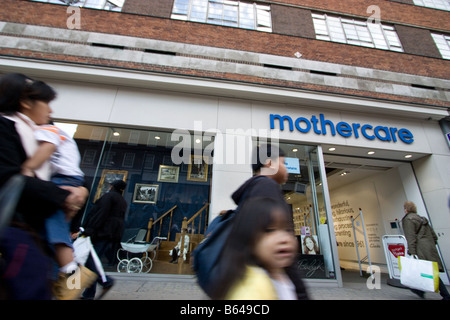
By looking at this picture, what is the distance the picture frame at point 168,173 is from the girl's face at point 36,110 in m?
4.71

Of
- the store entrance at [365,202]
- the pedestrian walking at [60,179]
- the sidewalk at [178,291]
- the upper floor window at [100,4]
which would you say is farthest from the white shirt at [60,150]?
the upper floor window at [100,4]

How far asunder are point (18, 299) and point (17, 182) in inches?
21.2

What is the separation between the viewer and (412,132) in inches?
291

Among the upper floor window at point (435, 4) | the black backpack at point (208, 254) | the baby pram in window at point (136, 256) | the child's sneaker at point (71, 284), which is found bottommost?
the baby pram in window at point (136, 256)

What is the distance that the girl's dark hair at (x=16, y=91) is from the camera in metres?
1.30

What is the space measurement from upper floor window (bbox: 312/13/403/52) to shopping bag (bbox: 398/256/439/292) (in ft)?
28.2

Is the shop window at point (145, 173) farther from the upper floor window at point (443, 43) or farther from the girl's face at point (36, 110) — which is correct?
the upper floor window at point (443, 43)

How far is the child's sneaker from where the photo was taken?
1.25m

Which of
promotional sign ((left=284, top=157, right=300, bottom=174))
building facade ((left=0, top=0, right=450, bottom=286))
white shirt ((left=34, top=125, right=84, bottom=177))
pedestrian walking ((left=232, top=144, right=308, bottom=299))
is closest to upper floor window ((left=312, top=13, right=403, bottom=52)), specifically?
building facade ((left=0, top=0, right=450, bottom=286))

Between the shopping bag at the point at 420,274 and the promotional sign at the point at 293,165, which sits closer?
the shopping bag at the point at 420,274

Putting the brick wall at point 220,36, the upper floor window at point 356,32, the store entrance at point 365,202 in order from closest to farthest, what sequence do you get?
1. the brick wall at point 220,36
2. the store entrance at point 365,202
3. the upper floor window at point 356,32

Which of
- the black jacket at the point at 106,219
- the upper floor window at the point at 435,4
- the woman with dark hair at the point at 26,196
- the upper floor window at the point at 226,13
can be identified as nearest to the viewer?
the woman with dark hair at the point at 26,196

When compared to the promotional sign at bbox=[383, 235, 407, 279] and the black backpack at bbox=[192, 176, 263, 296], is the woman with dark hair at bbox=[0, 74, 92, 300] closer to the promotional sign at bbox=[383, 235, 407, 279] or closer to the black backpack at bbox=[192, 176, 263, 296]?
the black backpack at bbox=[192, 176, 263, 296]

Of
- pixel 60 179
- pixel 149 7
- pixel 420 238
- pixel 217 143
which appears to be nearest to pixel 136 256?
pixel 217 143
